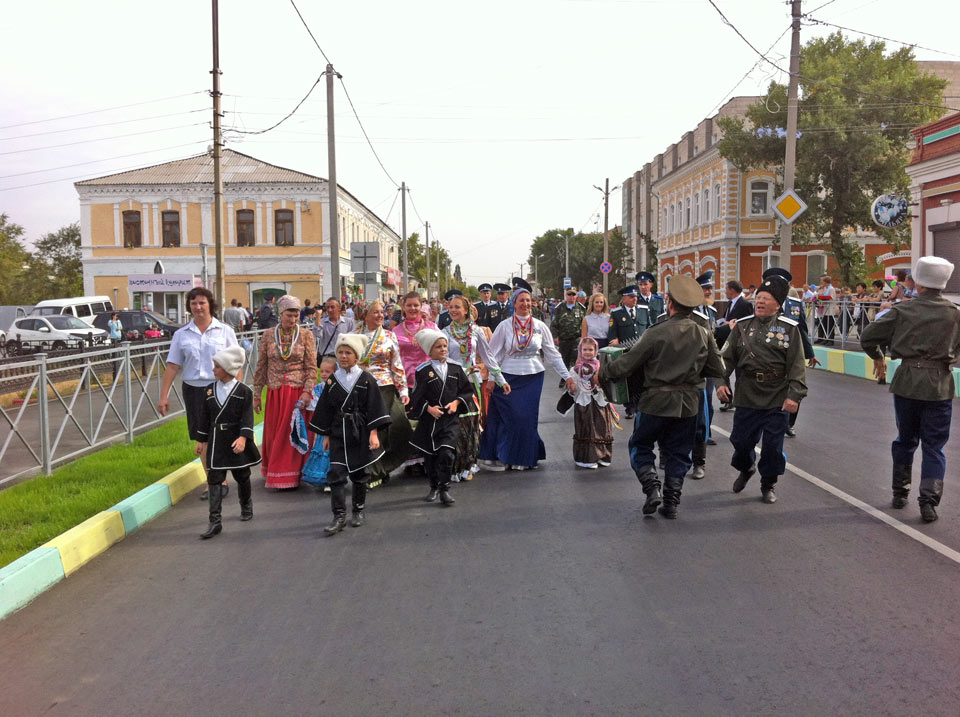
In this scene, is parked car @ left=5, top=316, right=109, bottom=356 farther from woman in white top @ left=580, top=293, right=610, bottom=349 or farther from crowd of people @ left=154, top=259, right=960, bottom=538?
crowd of people @ left=154, top=259, right=960, bottom=538

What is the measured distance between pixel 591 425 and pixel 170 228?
47.5m

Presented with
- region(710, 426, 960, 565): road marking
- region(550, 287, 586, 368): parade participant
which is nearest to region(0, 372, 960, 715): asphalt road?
region(710, 426, 960, 565): road marking

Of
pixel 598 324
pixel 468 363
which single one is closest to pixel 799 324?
pixel 468 363

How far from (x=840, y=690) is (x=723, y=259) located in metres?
44.1

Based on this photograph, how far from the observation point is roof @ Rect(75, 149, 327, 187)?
167 feet

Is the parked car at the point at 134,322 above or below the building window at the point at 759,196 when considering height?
below

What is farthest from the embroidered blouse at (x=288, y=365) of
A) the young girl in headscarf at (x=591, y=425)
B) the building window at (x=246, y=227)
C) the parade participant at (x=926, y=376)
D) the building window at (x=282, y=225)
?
the building window at (x=246, y=227)

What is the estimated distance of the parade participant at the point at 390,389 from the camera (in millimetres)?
7695

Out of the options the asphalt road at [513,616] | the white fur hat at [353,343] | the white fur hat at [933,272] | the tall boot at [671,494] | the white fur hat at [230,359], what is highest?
the white fur hat at [933,272]

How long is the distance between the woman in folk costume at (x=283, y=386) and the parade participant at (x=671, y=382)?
3.03 meters

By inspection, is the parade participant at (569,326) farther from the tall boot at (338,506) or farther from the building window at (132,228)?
the building window at (132,228)

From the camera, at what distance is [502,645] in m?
4.14

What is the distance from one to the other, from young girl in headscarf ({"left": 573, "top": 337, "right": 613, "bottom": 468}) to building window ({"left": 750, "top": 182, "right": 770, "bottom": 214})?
130 feet

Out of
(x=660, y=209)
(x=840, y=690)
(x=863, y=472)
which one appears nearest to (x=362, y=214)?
(x=660, y=209)
